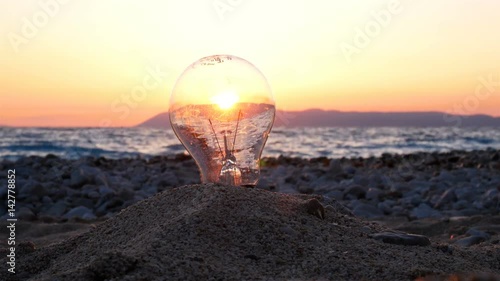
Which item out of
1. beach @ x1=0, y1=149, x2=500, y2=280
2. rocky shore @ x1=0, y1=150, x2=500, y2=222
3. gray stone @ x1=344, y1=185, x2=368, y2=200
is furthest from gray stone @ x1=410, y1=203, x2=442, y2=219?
beach @ x1=0, y1=149, x2=500, y2=280

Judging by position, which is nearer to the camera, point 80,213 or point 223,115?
point 223,115

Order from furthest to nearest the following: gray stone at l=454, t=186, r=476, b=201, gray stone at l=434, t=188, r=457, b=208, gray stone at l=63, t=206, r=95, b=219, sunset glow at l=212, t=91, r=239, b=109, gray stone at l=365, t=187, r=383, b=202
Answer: gray stone at l=365, t=187, r=383, b=202, gray stone at l=454, t=186, r=476, b=201, gray stone at l=434, t=188, r=457, b=208, gray stone at l=63, t=206, r=95, b=219, sunset glow at l=212, t=91, r=239, b=109

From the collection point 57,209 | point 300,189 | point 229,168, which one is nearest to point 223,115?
point 229,168

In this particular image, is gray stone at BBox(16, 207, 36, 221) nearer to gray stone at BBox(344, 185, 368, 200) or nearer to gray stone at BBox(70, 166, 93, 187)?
A: gray stone at BBox(70, 166, 93, 187)

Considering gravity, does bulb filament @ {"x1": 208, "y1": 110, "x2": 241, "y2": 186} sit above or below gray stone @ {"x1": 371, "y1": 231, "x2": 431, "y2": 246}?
above

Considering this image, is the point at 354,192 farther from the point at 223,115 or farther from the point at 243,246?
the point at 243,246

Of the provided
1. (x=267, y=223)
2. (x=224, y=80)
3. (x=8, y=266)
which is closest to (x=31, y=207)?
(x=8, y=266)

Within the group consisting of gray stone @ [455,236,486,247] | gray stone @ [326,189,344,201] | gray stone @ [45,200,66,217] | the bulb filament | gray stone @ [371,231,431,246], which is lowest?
gray stone @ [45,200,66,217]

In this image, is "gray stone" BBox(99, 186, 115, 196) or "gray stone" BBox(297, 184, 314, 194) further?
"gray stone" BBox(297, 184, 314, 194)
